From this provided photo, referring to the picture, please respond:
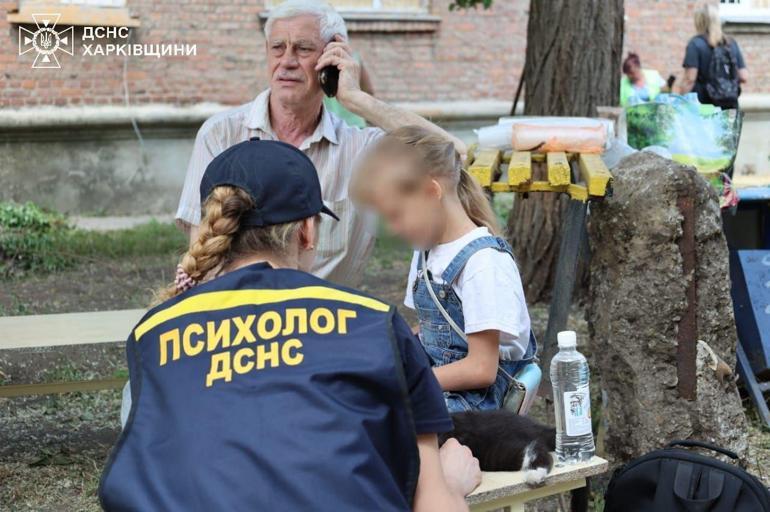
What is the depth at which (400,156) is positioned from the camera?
102 inches

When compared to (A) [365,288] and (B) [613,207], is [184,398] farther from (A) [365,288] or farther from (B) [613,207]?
(A) [365,288]

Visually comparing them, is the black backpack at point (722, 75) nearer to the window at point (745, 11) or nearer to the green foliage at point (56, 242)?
the window at point (745, 11)

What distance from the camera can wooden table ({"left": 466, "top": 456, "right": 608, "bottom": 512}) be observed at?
7.37ft

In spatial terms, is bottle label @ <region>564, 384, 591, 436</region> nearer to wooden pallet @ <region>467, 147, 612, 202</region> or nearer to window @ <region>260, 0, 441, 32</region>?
wooden pallet @ <region>467, 147, 612, 202</region>

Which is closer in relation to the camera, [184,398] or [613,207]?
[184,398]

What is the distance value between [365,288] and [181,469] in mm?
5629

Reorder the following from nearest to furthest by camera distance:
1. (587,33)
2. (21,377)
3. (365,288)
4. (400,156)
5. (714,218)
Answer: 1. (400,156)
2. (714,218)
3. (21,377)
4. (587,33)
5. (365,288)

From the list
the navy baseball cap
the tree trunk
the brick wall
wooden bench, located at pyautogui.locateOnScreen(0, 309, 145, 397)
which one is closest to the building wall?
the brick wall

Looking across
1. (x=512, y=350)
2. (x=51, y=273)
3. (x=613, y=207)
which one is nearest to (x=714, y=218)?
(x=613, y=207)

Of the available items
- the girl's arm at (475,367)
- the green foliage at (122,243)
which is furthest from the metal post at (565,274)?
the green foliage at (122,243)

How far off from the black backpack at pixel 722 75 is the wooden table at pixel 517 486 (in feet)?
26.0

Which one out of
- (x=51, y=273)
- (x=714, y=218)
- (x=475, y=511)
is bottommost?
(x=51, y=273)

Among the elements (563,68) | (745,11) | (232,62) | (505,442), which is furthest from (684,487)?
(745,11)

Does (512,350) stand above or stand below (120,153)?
above
